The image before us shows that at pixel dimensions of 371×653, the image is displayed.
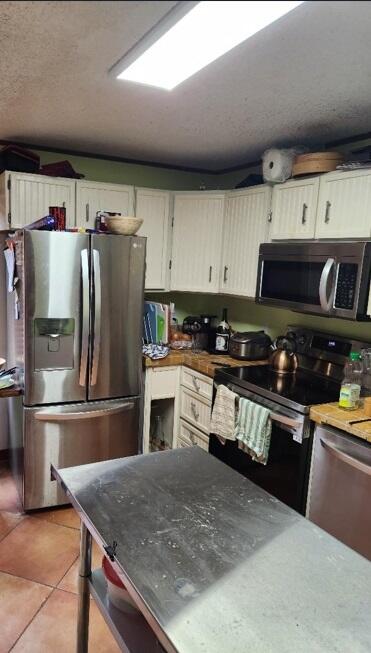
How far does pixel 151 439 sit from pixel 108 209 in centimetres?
174

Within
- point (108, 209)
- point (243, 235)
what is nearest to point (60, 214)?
point (108, 209)

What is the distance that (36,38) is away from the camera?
4.75 feet

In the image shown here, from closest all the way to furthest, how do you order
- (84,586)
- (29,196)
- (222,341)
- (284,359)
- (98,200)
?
1. (84,586)
2. (284,359)
3. (29,196)
4. (98,200)
5. (222,341)

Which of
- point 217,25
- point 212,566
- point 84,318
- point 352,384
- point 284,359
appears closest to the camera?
point 217,25

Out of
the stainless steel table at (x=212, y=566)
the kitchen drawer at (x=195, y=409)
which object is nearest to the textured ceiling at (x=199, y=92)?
the stainless steel table at (x=212, y=566)

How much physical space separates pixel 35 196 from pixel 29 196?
37mm

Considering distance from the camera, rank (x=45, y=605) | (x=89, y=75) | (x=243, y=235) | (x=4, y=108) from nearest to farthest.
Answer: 1. (x=89, y=75)
2. (x=45, y=605)
3. (x=4, y=108)
4. (x=243, y=235)

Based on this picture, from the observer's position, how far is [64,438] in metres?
2.71

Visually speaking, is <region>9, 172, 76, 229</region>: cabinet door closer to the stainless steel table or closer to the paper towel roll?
the paper towel roll

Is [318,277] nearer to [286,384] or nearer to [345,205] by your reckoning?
[345,205]

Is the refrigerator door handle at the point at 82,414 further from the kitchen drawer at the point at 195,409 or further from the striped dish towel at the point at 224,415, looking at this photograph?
the striped dish towel at the point at 224,415

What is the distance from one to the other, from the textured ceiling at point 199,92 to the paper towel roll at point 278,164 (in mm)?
105

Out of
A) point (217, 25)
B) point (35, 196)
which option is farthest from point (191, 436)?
point (217, 25)

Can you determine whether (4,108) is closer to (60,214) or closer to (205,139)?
(60,214)
